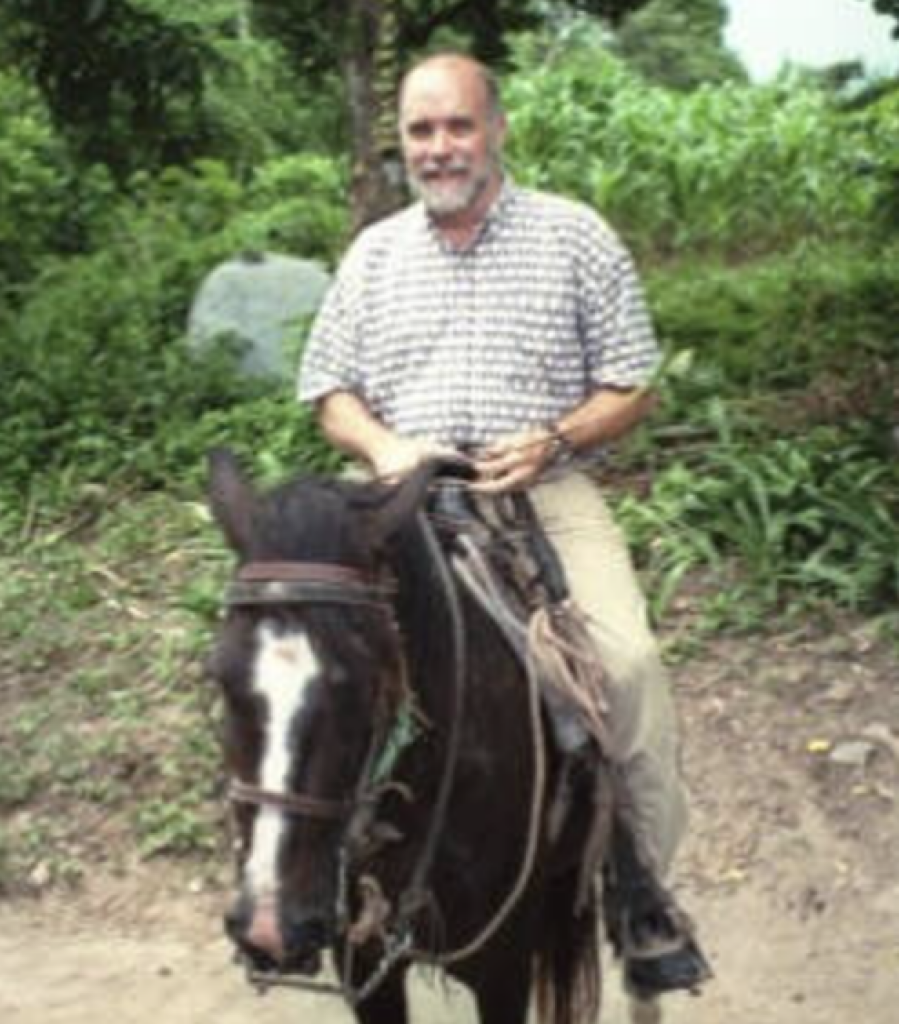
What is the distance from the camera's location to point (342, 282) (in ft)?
14.0

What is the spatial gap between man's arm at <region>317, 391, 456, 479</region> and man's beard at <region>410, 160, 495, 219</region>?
19.7 inches

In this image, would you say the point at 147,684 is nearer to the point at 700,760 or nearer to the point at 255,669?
the point at 700,760

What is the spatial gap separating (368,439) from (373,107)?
16.6 feet

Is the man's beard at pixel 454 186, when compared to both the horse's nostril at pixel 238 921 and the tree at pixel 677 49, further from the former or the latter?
the tree at pixel 677 49

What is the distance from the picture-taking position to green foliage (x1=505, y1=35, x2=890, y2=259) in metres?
13.1

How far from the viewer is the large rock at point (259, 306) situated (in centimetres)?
976

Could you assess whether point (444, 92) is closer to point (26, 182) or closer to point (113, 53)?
point (113, 53)

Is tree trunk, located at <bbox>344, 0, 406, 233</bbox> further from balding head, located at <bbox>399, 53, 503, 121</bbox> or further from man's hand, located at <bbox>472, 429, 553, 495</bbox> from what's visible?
man's hand, located at <bbox>472, 429, 553, 495</bbox>

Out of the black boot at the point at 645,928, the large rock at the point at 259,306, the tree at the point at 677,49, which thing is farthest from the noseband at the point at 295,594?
the tree at the point at 677,49

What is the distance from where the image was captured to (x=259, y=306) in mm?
9914

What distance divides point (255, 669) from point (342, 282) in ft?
5.27

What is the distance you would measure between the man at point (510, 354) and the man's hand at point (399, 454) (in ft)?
0.05

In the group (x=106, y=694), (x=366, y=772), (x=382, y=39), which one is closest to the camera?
(x=366, y=772)

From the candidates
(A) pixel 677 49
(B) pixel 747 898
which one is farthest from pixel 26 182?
(A) pixel 677 49
